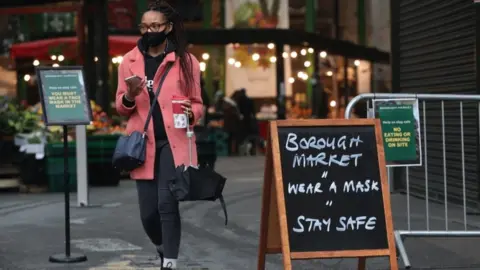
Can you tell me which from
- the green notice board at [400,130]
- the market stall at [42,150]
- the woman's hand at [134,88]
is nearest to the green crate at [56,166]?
the market stall at [42,150]

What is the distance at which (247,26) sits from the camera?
24.3 meters

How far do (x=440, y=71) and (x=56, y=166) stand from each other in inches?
220

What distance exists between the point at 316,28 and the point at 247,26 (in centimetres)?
244

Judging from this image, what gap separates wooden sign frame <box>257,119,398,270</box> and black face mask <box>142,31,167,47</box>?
3.69 feet

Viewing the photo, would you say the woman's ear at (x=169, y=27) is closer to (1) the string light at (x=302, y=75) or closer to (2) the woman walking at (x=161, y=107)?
(2) the woman walking at (x=161, y=107)

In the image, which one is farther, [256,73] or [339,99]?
[339,99]

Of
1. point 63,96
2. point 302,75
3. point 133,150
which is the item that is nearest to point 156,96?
point 133,150

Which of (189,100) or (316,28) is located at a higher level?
(316,28)

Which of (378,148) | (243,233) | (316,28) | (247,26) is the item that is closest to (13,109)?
(243,233)

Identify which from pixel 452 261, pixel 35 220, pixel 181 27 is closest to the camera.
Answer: pixel 181 27

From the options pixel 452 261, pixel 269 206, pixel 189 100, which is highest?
pixel 189 100

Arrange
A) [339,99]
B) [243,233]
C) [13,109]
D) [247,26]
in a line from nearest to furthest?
[243,233] < [13,109] < [247,26] < [339,99]

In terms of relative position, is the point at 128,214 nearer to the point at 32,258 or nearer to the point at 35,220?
the point at 35,220

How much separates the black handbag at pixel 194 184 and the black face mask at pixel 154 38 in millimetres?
642
